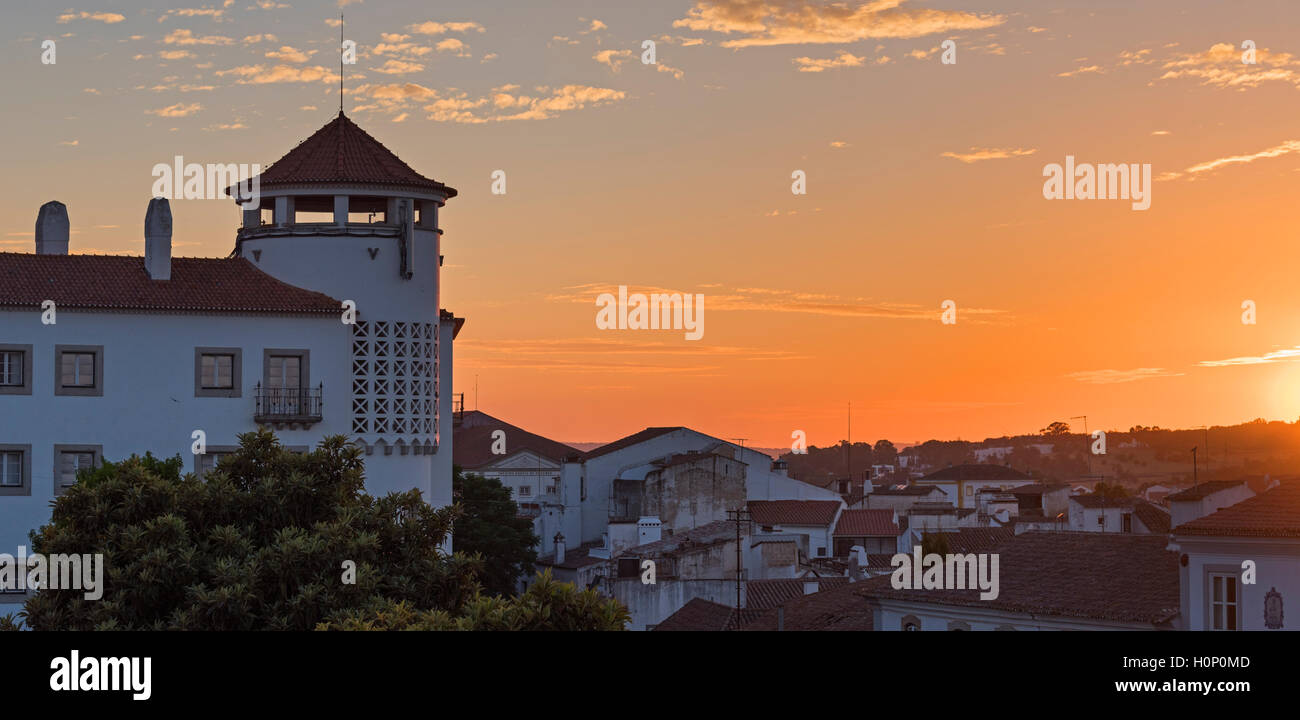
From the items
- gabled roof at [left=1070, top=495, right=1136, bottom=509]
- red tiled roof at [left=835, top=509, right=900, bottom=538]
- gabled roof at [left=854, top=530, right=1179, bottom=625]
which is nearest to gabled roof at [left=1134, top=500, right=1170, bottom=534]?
gabled roof at [left=1070, top=495, right=1136, bottom=509]

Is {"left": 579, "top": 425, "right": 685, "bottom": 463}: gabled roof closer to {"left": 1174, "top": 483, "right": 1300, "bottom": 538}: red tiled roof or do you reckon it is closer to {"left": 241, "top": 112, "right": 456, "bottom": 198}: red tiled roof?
{"left": 241, "top": 112, "right": 456, "bottom": 198}: red tiled roof

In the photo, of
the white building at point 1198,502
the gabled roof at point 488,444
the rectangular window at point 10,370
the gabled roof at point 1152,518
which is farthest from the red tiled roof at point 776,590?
the gabled roof at point 488,444

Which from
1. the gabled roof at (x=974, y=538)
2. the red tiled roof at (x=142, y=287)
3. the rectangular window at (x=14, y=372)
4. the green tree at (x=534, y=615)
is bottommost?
the gabled roof at (x=974, y=538)

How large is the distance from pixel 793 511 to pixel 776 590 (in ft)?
95.8

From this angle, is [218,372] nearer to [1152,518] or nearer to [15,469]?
[15,469]

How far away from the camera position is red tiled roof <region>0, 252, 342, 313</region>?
149 ft

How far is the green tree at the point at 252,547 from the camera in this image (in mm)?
22719

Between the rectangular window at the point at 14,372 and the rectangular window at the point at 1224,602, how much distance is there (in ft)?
115

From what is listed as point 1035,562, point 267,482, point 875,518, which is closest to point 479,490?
point 875,518

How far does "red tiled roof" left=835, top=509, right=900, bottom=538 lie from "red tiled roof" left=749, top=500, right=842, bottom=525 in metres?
0.94

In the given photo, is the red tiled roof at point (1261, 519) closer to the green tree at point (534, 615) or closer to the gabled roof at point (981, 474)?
the green tree at point (534, 615)

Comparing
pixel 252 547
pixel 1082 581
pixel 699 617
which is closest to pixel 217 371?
pixel 699 617
